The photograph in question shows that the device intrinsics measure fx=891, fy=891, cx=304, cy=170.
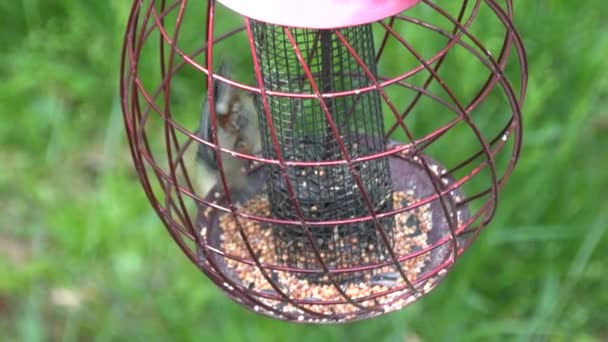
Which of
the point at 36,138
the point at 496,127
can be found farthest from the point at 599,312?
the point at 36,138

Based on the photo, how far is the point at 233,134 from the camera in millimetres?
1749

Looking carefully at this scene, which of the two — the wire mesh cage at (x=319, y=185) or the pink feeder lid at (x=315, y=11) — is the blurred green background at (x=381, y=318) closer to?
the wire mesh cage at (x=319, y=185)

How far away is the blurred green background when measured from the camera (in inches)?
97.5

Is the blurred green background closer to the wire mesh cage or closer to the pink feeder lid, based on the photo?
the wire mesh cage

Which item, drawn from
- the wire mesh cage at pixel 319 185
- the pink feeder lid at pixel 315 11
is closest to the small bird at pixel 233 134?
the wire mesh cage at pixel 319 185

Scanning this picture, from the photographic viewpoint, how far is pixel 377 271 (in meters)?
1.67

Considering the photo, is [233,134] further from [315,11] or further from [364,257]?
[315,11]

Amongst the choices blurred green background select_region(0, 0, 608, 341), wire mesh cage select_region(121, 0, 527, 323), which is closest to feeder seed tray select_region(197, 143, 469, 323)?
wire mesh cage select_region(121, 0, 527, 323)

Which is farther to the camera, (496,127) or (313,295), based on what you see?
(496,127)

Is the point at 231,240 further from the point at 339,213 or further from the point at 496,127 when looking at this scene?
the point at 496,127

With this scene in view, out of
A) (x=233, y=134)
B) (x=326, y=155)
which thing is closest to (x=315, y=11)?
(x=326, y=155)

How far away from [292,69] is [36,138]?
65.2 inches

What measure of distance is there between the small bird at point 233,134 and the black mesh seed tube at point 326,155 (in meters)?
0.09

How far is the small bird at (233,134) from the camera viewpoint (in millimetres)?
1690
